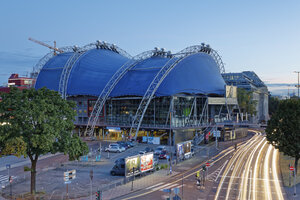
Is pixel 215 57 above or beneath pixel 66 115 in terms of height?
above

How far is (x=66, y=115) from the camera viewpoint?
35.0 m

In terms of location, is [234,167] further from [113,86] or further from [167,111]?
[113,86]

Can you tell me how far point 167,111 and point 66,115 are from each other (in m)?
48.9

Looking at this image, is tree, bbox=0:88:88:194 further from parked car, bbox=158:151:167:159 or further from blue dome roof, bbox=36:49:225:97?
blue dome roof, bbox=36:49:225:97

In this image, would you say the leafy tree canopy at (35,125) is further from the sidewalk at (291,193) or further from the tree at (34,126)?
the sidewalk at (291,193)

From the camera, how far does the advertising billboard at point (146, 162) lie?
135 ft

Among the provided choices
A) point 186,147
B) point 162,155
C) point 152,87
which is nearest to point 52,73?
point 152,87

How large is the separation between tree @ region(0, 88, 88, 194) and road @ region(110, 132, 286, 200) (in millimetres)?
9396

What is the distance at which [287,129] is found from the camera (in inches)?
1666

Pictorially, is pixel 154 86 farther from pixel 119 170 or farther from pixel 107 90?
pixel 119 170

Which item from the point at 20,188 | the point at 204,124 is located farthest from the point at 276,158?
the point at 20,188

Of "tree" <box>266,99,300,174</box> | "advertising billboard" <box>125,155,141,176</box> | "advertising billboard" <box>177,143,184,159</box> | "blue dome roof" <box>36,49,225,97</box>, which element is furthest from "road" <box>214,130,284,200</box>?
"blue dome roof" <box>36,49,225,97</box>

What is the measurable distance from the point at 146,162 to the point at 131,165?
11.6ft

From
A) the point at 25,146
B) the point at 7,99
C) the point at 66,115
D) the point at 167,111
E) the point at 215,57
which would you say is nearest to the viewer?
the point at 25,146
